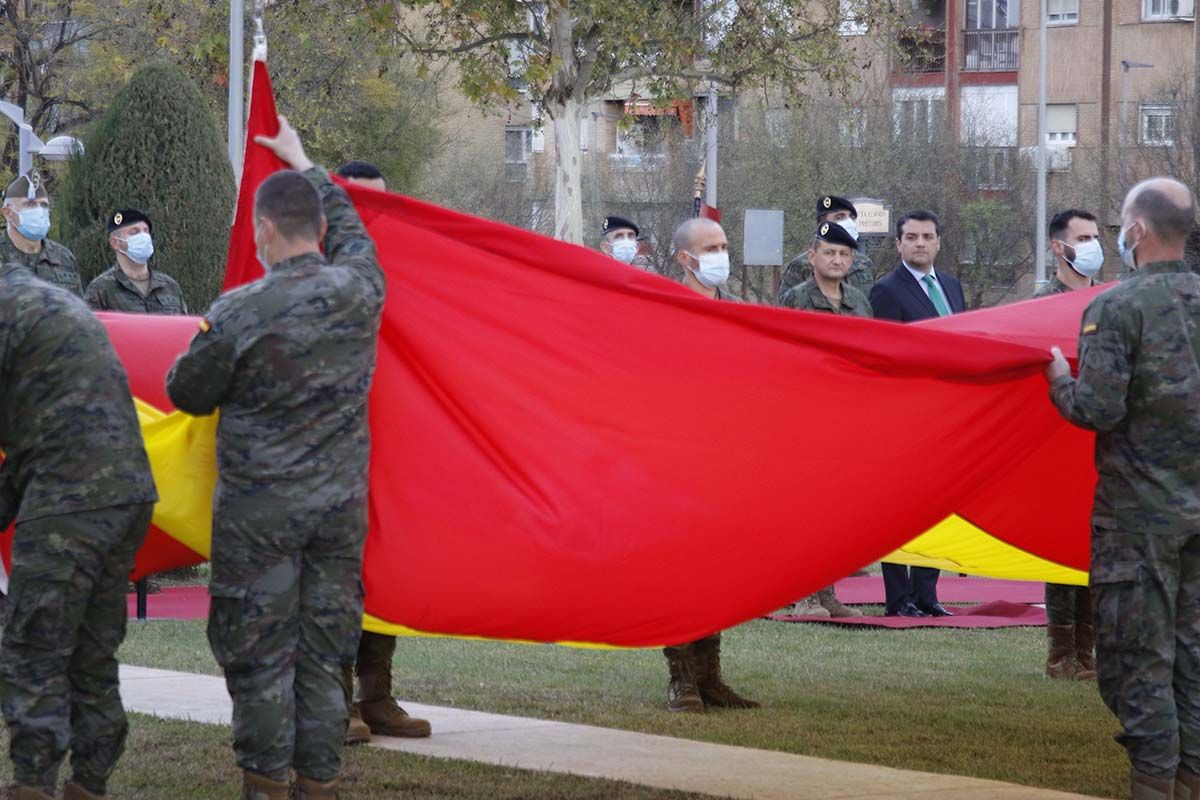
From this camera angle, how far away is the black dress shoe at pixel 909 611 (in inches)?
483

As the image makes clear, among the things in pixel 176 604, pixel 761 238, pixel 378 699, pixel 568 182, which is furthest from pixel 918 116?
pixel 378 699

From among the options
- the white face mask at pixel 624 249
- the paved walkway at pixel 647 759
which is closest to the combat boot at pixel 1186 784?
the paved walkway at pixel 647 759

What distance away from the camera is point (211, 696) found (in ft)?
28.5

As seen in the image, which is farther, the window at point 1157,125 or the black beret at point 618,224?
the window at point 1157,125

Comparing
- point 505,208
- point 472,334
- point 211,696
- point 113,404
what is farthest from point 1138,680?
point 505,208

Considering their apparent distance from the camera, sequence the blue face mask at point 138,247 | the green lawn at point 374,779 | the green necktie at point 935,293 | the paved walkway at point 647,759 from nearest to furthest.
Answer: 1. the green lawn at point 374,779
2. the paved walkway at point 647,759
3. the green necktie at point 935,293
4. the blue face mask at point 138,247

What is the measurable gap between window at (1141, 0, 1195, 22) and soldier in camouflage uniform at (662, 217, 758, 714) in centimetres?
3869

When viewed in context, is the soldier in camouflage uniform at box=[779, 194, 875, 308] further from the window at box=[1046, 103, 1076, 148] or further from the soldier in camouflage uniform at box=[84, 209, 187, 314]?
the window at box=[1046, 103, 1076, 148]

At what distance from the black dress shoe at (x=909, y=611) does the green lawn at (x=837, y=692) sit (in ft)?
2.21

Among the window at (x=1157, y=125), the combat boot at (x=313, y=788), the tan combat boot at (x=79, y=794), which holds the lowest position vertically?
the tan combat boot at (x=79, y=794)

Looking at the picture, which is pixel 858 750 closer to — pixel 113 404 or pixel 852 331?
pixel 852 331

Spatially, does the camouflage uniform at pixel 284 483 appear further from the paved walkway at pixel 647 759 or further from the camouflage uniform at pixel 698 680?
the camouflage uniform at pixel 698 680

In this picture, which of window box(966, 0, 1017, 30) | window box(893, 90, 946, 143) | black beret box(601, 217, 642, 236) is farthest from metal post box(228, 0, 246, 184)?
window box(966, 0, 1017, 30)

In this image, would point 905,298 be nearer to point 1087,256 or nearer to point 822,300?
point 822,300
